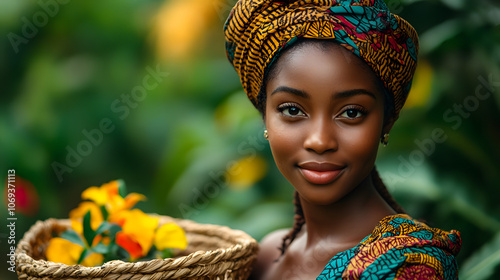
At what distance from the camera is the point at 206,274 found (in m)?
1.71

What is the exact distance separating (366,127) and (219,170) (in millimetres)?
1796

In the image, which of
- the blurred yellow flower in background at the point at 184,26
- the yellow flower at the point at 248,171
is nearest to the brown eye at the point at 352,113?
the yellow flower at the point at 248,171

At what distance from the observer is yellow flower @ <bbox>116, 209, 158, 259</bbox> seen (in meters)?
1.96

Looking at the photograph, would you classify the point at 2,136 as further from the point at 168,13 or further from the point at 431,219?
the point at 431,219

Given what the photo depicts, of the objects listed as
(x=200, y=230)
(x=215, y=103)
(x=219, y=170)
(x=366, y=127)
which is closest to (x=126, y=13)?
(x=215, y=103)

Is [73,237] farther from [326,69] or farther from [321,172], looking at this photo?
[326,69]

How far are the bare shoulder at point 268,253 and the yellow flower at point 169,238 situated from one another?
37cm

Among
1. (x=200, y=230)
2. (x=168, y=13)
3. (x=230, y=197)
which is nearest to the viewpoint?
(x=200, y=230)

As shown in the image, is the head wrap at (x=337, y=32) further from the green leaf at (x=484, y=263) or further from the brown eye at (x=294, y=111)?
the green leaf at (x=484, y=263)

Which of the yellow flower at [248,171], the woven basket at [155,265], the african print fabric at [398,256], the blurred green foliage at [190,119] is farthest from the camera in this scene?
the yellow flower at [248,171]

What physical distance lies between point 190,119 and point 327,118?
2177mm

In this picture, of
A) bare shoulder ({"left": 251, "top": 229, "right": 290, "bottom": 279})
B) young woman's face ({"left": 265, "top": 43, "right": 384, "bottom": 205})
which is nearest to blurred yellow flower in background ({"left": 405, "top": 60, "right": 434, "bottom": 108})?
bare shoulder ({"left": 251, "top": 229, "right": 290, "bottom": 279})

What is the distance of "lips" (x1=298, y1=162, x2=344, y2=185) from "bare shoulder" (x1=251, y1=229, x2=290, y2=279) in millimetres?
566

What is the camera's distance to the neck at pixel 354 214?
1883 millimetres
